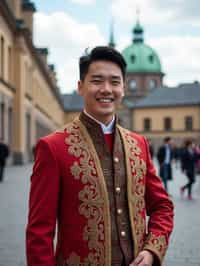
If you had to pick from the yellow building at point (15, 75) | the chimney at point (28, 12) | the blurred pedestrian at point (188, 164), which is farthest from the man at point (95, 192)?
the chimney at point (28, 12)

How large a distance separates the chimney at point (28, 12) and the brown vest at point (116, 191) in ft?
120

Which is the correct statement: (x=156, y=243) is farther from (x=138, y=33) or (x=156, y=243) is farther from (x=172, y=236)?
(x=138, y=33)

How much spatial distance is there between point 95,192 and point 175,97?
75797 millimetres

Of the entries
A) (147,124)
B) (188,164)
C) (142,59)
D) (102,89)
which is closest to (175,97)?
(147,124)

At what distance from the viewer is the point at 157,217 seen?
2598 mm

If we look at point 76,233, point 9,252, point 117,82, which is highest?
point 117,82

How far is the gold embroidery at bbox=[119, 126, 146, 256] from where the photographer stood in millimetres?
2506

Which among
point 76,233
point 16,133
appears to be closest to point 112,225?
point 76,233

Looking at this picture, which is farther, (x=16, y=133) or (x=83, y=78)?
(x=16, y=133)

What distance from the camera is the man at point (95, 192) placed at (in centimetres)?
239

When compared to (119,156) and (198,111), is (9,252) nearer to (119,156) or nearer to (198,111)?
(119,156)

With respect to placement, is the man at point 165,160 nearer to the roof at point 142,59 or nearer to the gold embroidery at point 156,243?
the gold embroidery at point 156,243

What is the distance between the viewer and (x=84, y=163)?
97.3 inches

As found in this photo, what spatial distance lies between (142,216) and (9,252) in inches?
172
